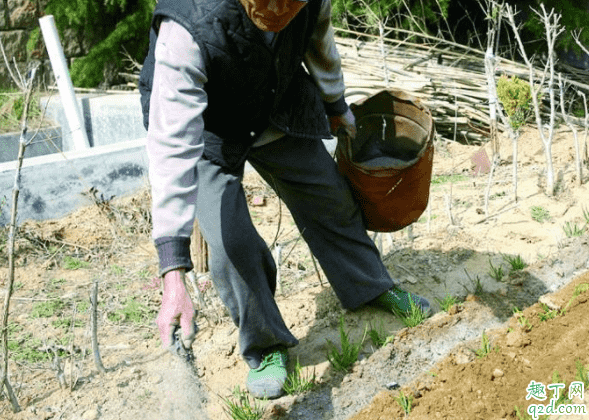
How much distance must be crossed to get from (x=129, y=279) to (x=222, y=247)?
156 centimetres

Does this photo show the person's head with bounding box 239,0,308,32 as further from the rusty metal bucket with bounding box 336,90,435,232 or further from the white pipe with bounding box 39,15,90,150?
the white pipe with bounding box 39,15,90,150

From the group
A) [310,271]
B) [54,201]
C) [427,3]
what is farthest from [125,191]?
[427,3]

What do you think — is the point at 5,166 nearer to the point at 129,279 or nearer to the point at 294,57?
the point at 129,279

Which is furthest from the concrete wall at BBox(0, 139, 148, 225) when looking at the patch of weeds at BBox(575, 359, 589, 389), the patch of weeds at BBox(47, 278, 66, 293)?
the patch of weeds at BBox(575, 359, 589, 389)

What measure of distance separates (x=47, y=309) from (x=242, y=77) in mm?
1892

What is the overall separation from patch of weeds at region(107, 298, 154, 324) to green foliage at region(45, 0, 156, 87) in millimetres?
4263

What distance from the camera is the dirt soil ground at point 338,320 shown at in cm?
283

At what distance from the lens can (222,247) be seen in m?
2.67

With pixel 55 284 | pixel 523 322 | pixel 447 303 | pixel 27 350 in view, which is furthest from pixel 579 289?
pixel 55 284

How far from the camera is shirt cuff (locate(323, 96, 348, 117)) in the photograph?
10.3 feet

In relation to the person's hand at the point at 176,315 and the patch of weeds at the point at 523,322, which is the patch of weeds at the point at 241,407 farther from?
the patch of weeds at the point at 523,322

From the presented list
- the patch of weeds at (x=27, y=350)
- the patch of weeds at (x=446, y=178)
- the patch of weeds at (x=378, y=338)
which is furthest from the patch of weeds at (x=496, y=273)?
the patch of weeds at (x=27, y=350)

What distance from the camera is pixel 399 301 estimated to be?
3328 millimetres

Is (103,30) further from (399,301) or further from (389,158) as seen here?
(399,301)
